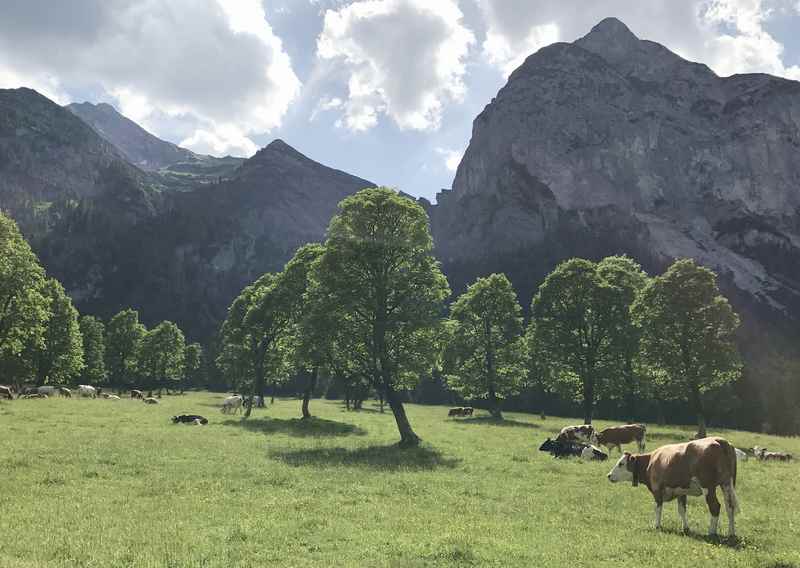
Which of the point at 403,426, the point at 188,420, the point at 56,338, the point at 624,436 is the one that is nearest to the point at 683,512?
the point at 624,436

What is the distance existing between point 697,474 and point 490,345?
1935 inches

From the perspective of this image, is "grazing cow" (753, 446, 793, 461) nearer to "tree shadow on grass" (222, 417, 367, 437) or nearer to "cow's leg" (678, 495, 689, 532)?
"cow's leg" (678, 495, 689, 532)

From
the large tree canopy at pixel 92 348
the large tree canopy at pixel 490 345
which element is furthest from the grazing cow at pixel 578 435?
the large tree canopy at pixel 92 348

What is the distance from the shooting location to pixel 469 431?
44.5m

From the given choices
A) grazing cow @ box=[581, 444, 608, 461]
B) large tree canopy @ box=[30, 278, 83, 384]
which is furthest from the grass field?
large tree canopy @ box=[30, 278, 83, 384]

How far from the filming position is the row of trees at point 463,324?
3603 cm

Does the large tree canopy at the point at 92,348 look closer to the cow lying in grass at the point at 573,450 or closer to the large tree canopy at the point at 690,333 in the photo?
the cow lying in grass at the point at 573,450

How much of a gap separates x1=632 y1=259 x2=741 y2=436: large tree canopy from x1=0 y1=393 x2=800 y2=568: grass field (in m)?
15.0

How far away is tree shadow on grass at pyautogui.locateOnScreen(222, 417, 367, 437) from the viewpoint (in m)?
38.9

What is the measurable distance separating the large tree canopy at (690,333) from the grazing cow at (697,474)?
3233cm

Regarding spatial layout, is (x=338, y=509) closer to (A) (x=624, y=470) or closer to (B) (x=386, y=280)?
(A) (x=624, y=470)

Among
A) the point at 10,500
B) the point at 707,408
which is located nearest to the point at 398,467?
the point at 10,500

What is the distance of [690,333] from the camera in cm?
4462

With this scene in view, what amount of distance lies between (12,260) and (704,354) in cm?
6184
